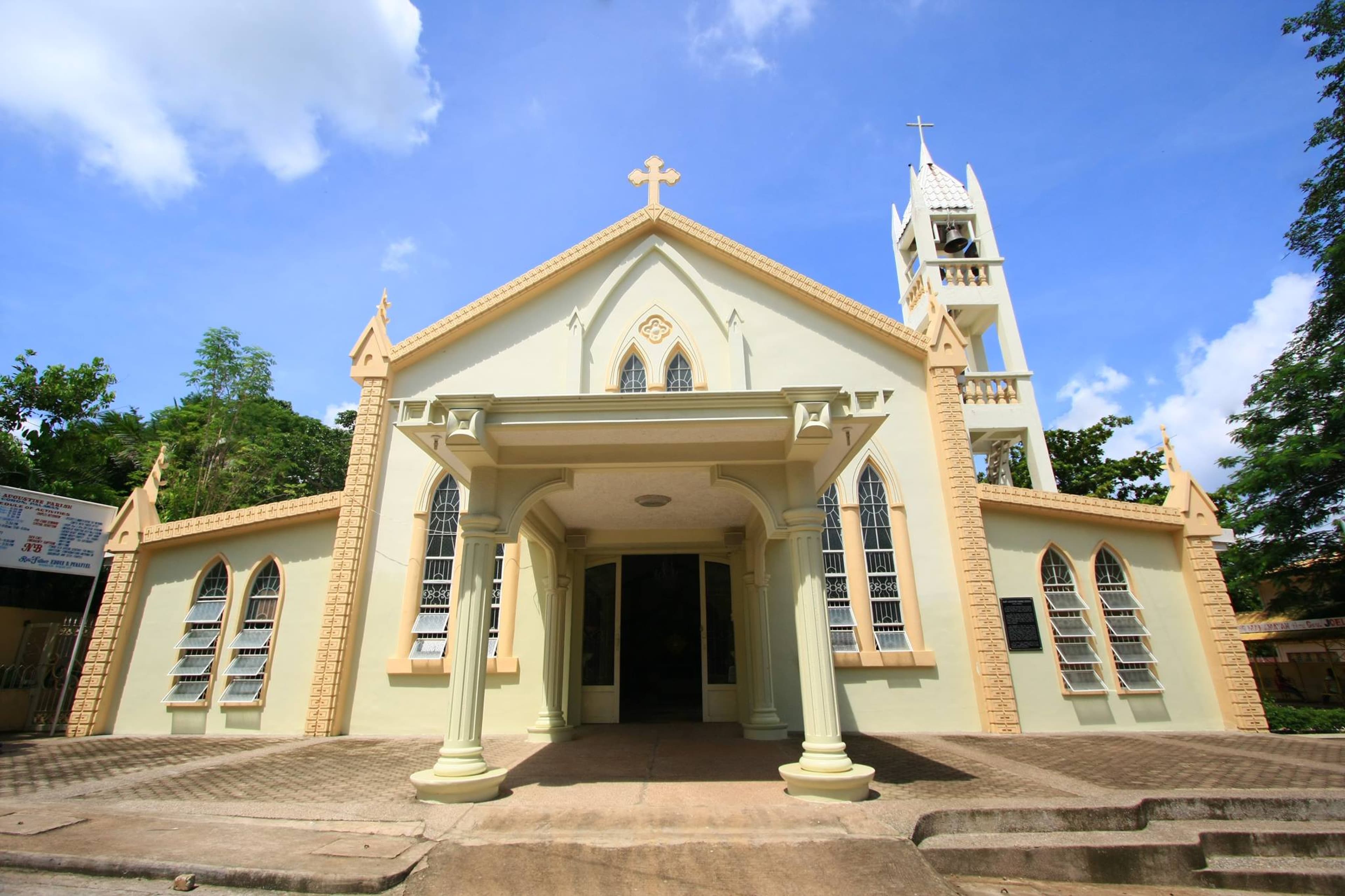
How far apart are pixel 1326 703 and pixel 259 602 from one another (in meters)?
23.5

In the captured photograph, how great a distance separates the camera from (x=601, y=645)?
10.6 m

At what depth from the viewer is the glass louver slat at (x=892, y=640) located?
9.87m

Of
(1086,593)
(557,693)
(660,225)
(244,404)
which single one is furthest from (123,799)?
(244,404)

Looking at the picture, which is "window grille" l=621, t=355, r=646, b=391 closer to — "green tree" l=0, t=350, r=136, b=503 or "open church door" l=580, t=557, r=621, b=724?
"open church door" l=580, t=557, r=621, b=724

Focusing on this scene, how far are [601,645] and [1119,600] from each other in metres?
8.30

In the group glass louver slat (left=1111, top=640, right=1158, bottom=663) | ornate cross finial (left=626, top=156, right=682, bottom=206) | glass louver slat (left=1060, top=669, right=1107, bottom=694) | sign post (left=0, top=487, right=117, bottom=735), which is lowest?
glass louver slat (left=1060, top=669, right=1107, bottom=694)

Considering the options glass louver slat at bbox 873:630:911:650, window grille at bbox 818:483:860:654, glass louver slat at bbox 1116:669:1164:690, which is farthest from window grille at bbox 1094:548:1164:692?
window grille at bbox 818:483:860:654

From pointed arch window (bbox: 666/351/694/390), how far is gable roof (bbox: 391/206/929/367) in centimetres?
214

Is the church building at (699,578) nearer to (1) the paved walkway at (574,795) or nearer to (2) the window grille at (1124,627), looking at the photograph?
(2) the window grille at (1124,627)

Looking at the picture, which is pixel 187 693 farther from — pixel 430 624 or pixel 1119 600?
pixel 1119 600

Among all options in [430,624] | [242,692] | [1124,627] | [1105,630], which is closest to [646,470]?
[430,624]

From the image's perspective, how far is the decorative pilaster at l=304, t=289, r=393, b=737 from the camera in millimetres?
9422

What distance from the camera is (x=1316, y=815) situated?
5250 millimetres

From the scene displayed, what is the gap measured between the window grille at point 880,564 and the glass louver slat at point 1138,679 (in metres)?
3.31
